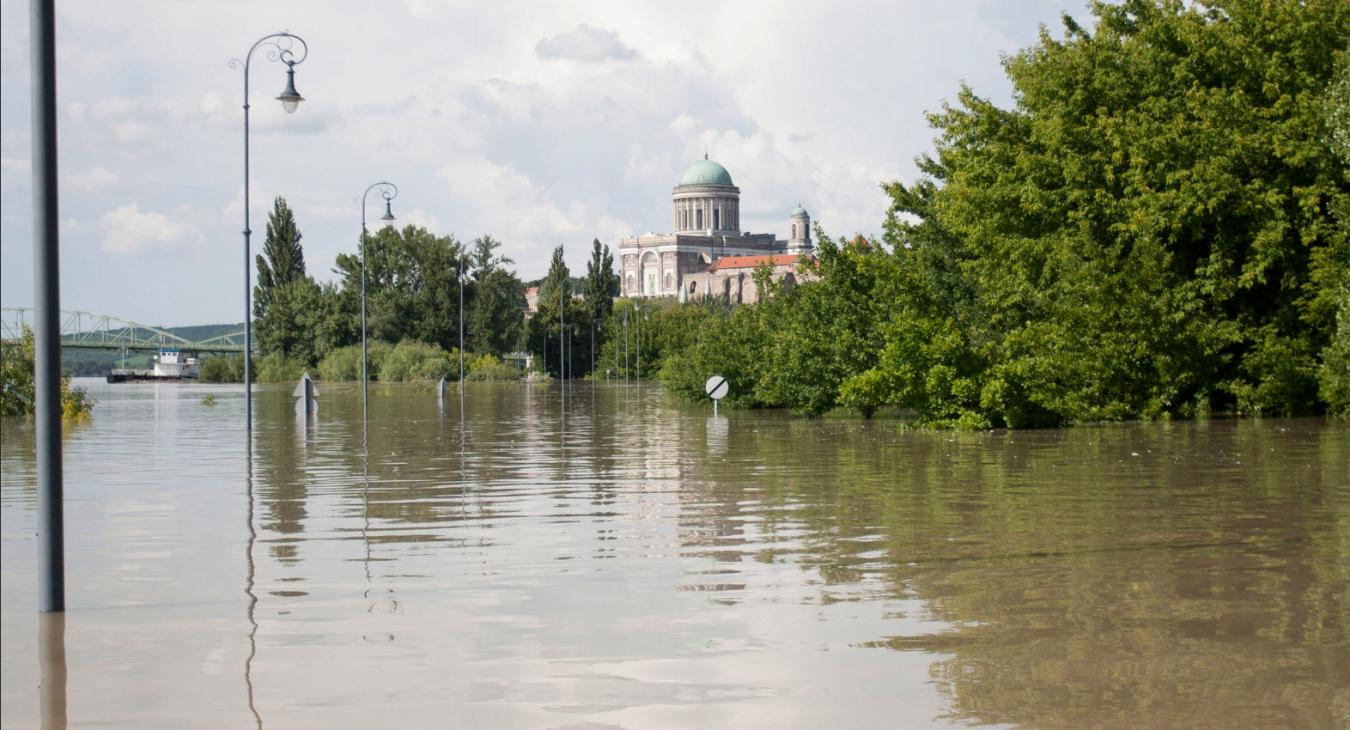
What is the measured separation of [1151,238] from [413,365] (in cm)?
7370

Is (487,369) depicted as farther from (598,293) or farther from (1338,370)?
(1338,370)

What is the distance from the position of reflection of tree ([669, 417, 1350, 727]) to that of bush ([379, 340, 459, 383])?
3232 inches

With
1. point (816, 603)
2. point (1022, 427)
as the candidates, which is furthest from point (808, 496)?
point (1022, 427)

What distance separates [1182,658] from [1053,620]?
1.13m

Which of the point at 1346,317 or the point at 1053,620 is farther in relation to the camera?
the point at 1346,317

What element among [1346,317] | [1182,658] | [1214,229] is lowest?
[1182,658]

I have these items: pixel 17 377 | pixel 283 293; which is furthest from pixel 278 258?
pixel 17 377

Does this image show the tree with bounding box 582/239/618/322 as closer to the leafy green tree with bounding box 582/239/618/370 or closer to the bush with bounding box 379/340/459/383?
the leafy green tree with bounding box 582/239/618/370

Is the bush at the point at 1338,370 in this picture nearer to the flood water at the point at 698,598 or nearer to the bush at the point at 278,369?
the flood water at the point at 698,598

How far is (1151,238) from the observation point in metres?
37.7

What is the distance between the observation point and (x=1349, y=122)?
32656 mm

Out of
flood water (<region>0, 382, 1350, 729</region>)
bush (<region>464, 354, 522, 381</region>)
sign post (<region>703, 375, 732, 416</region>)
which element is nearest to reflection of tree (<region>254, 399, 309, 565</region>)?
flood water (<region>0, 382, 1350, 729</region>)

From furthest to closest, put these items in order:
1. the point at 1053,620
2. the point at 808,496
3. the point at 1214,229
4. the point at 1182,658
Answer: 1. the point at 1214,229
2. the point at 808,496
3. the point at 1053,620
4. the point at 1182,658

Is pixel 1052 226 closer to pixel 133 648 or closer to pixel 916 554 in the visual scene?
pixel 916 554
